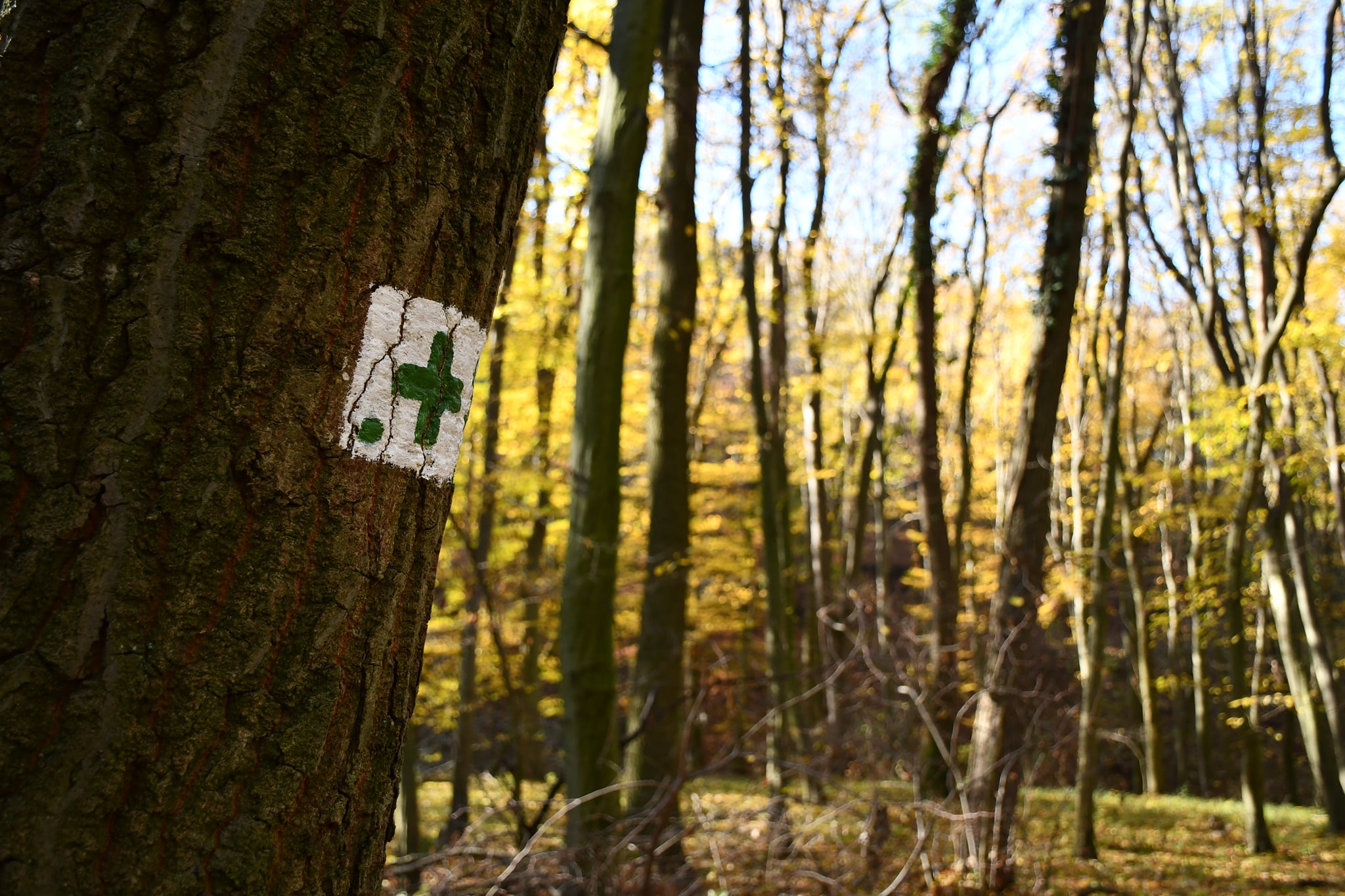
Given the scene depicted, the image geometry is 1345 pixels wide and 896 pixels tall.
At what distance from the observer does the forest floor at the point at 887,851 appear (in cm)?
416

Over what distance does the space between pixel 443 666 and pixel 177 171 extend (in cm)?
1351

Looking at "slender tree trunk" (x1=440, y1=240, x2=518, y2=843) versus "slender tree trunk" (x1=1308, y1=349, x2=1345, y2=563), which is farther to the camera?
"slender tree trunk" (x1=1308, y1=349, x2=1345, y2=563)

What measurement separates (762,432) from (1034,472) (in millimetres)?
4378

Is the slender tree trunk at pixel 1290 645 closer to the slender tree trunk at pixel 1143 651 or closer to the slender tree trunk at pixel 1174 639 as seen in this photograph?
the slender tree trunk at pixel 1143 651

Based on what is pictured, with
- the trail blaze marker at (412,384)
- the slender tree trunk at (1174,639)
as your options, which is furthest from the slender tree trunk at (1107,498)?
the trail blaze marker at (412,384)

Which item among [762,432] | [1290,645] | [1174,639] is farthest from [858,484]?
[1174,639]

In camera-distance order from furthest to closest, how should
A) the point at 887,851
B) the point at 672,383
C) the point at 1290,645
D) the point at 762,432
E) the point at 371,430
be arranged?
1. the point at 762,432
2. the point at 1290,645
3. the point at 672,383
4. the point at 887,851
5. the point at 371,430

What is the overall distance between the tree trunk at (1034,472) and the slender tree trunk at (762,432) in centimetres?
324

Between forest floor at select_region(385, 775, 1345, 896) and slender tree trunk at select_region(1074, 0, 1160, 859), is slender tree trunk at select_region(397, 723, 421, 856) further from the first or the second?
slender tree trunk at select_region(1074, 0, 1160, 859)

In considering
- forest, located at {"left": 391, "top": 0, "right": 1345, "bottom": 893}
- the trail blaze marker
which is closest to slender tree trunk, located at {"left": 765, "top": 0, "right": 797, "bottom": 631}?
forest, located at {"left": 391, "top": 0, "right": 1345, "bottom": 893}

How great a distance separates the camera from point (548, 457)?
12.1 metres

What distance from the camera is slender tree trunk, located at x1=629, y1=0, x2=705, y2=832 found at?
6.61m

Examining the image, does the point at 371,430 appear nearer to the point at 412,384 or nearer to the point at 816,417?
the point at 412,384

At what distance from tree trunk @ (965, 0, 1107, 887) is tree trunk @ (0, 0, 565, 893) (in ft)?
17.8
